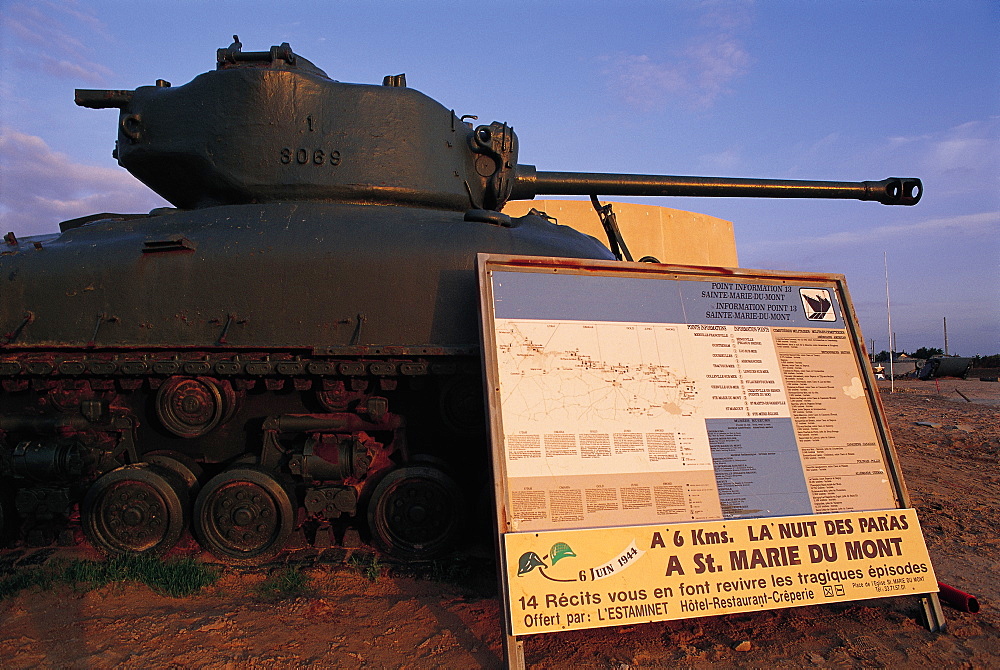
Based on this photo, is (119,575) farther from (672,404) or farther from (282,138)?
(672,404)

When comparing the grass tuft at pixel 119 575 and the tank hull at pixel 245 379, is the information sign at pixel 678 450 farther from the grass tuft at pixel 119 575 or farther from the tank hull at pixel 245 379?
the grass tuft at pixel 119 575

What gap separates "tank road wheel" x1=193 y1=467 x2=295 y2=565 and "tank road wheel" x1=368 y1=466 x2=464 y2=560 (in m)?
0.67

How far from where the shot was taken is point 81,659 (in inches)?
123

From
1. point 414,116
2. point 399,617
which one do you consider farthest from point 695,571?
point 414,116

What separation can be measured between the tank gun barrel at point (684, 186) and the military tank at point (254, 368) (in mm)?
1738

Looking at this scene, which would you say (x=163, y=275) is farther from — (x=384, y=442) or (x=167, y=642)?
(x=167, y=642)

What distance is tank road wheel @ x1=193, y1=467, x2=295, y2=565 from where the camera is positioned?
4473mm

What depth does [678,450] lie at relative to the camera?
10.5 ft

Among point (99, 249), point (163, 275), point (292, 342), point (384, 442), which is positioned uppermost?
point (99, 249)

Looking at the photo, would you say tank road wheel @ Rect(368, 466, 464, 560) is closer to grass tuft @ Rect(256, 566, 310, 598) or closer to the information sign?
grass tuft @ Rect(256, 566, 310, 598)

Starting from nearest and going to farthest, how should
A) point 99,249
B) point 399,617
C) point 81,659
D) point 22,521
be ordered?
point 81,659
point 399,617
point 99,249
point 22,521

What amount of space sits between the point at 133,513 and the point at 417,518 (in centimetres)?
205

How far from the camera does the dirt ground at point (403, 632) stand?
306 centimetres

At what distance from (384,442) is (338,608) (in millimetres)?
1378
